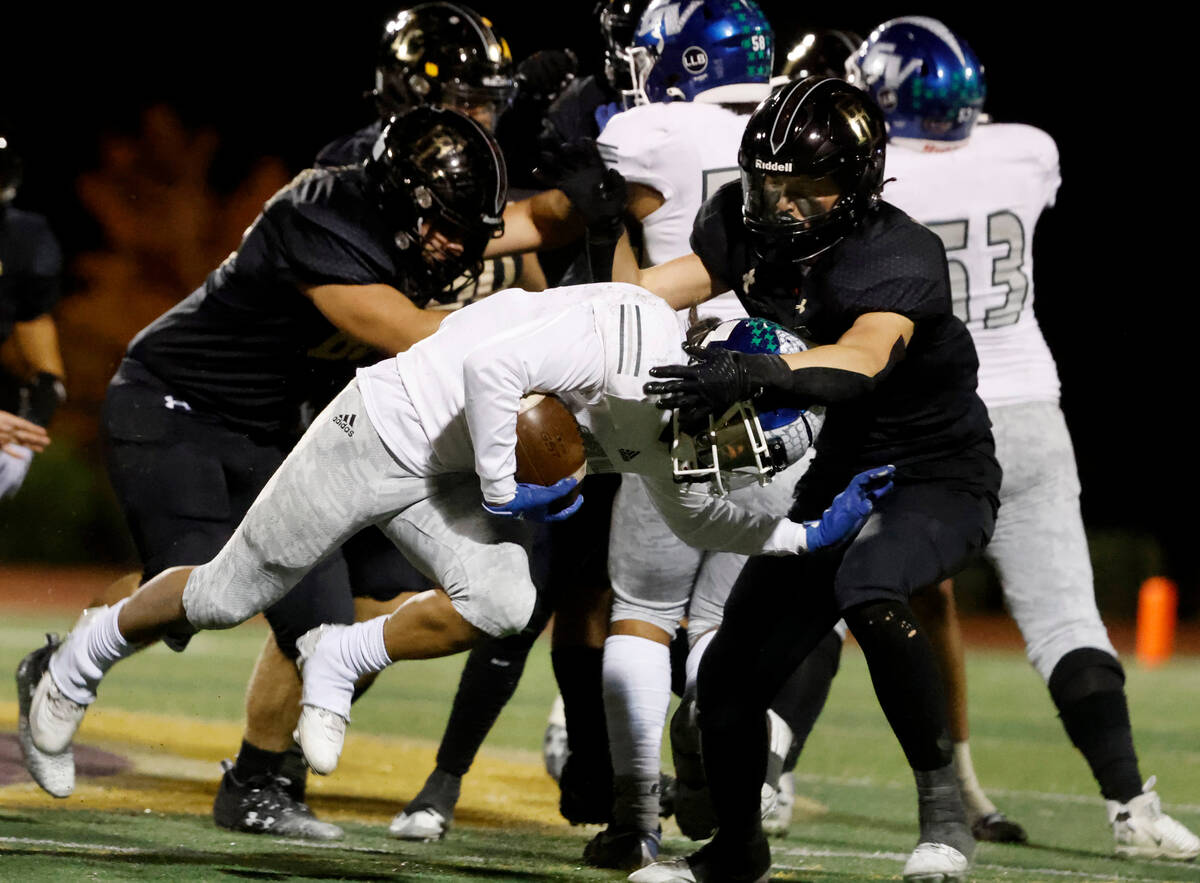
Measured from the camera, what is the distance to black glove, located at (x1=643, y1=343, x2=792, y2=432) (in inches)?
112

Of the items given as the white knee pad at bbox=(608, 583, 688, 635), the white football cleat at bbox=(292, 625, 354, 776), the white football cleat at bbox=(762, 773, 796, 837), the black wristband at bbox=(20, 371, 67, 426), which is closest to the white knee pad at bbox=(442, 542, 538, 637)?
the white football cleat at bbox=(292, 625, 354, 776)

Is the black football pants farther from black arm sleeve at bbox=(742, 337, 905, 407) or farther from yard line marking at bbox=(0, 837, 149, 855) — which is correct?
yard line marking at bbox=(0, 837, 149, 855)

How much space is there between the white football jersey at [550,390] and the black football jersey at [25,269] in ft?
9.47

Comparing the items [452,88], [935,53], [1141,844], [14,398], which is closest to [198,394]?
[452,88]

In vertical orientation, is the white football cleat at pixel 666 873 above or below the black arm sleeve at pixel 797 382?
below

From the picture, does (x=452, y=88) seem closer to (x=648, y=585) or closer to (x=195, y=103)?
(x=648, y=585)

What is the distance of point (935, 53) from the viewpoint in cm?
446

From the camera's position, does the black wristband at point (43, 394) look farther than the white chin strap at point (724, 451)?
Yes

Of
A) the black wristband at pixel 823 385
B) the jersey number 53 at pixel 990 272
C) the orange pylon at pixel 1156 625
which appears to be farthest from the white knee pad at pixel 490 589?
the orange pylon at pixel 1156 625

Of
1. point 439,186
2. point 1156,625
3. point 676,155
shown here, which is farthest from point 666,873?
point 1156,625

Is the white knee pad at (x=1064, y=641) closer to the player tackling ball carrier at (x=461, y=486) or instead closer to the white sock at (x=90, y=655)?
the player tackling ball carrier at (x=461, y=486)

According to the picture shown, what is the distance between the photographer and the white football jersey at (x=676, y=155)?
162 inches

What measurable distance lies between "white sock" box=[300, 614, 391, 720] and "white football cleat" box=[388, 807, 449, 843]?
780mm

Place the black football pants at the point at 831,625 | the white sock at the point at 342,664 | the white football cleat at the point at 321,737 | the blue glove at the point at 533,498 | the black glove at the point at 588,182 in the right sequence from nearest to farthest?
the blue glove at the point at 533,498 → the black football pants at the point at 831,625 → the white football cleat at the point at 321,737 → the white sock at the point at 342,664 → the black glove at the point at 588,182
